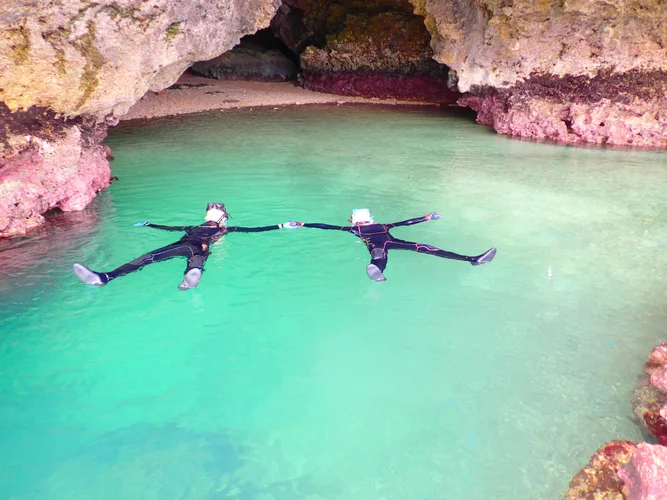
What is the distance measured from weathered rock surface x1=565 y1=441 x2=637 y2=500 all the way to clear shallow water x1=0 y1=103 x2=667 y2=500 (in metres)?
0.17

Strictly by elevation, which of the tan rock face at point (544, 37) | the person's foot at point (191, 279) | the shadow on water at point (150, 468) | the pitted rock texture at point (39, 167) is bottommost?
the shadow on water at point (150, 468)

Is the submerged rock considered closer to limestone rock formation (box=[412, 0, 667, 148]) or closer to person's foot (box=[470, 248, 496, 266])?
limestone rock formation (box=[412, 0, 667, 148])

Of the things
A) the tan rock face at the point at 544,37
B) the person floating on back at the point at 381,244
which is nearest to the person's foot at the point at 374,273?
the person floating on back at the point at 381,244

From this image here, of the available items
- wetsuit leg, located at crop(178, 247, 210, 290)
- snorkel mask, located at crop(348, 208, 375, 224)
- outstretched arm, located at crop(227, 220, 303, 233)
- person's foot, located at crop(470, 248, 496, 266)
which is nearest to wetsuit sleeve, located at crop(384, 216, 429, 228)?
snorkel mask, located at crop(348, 208, 375, 224)

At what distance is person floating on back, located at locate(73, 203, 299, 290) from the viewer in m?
5.86

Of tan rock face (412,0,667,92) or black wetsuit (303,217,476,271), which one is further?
tan rock face (412,0,667,92)

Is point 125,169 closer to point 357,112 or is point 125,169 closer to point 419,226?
point 419,226

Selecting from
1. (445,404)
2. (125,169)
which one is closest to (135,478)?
(445,404)

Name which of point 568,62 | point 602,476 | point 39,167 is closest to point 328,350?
point 602,476

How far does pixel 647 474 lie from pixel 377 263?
4.04 meters

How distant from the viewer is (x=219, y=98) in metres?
21.8

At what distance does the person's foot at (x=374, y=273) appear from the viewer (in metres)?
6.15

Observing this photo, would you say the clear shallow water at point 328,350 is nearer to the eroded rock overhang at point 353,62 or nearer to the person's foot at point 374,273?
the person's foot at point 374,273

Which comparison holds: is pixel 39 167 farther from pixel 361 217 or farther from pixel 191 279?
pixel 361 217
